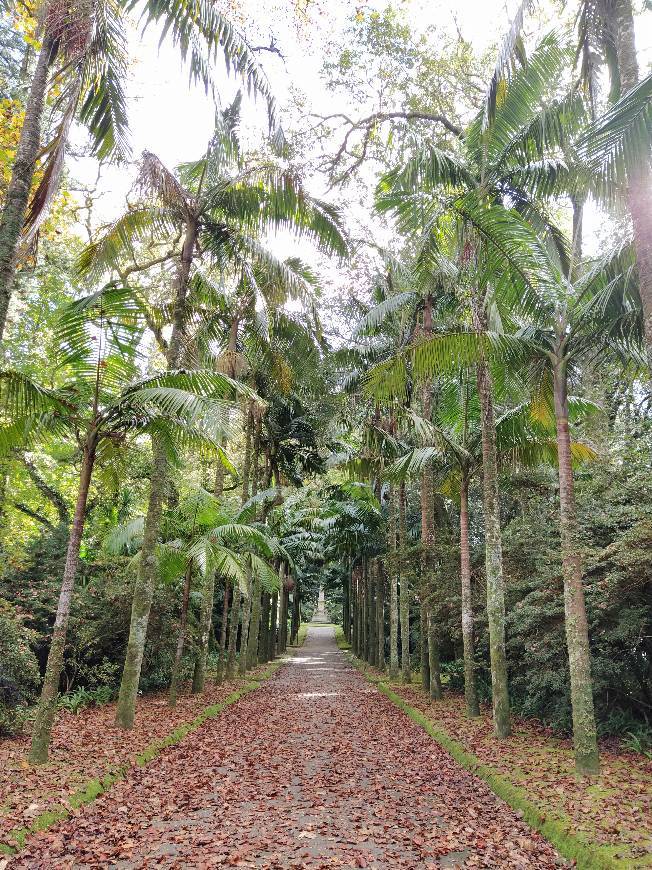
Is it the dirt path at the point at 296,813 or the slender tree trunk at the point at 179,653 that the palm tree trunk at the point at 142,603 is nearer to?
the dirt path at the point at 296,813

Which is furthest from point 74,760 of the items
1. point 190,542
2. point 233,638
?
point 233,638

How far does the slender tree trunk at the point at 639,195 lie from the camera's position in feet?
17.9

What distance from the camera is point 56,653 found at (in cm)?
720

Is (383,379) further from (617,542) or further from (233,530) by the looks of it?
(233,530)

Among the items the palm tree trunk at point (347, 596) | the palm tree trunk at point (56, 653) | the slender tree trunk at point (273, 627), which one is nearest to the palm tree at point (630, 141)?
the palm tree trunk at point (56, 653)

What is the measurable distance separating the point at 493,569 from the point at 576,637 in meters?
2.39

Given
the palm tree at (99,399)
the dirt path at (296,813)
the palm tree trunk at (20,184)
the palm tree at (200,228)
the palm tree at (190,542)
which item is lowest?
the dirt path at (296,813)

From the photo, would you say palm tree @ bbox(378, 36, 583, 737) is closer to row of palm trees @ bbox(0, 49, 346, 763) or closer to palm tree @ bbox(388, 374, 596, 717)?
palm tree @ bbox(388, 374, 596, 717)

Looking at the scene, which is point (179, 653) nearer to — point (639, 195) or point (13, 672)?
point (13, 672)

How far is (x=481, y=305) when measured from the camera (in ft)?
35.6

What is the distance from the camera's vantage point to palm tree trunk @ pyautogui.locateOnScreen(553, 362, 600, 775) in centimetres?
691

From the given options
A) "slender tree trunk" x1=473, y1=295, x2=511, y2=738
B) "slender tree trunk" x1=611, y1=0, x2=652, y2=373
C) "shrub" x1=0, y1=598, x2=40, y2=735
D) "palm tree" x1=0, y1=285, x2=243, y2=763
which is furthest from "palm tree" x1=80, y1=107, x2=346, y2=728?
"slender tree trunk" x1=611, y1=0, x2=652, y2=373

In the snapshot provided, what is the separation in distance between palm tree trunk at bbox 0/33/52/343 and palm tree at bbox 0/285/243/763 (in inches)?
67.3

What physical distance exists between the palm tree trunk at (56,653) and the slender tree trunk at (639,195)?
6428 millimetres
